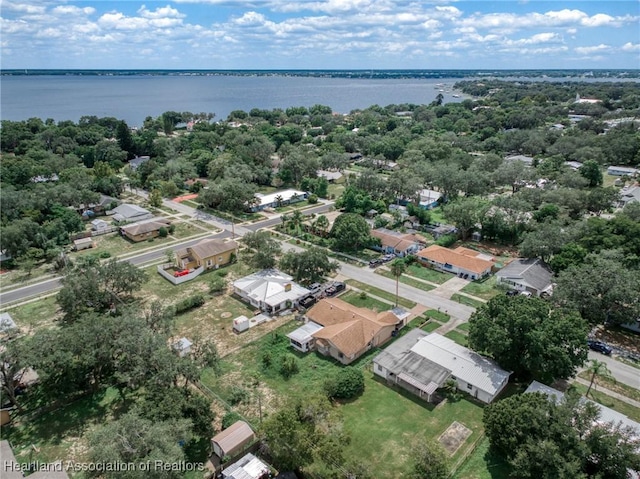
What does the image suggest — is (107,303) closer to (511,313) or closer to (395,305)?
(395,305)

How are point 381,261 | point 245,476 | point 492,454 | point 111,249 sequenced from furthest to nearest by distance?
point 111,249
point 381,261
point 492,454
point 245,476

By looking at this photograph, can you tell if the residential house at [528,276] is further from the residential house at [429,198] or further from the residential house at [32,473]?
the residential house at [32,473]

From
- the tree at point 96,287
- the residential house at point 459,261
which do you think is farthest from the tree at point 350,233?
the tree at point 96,287

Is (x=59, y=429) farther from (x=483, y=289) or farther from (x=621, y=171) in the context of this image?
(x=621, y=171)

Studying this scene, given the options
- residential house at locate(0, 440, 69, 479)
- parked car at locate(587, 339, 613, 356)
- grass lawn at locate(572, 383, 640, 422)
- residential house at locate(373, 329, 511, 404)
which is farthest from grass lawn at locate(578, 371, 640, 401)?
residential house at locate(0, 440, 69, 479)

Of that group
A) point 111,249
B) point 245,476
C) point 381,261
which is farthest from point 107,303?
point 381,261

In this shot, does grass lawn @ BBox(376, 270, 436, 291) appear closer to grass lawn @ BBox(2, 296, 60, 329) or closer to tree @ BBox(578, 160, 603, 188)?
grass lawn @ BBox(2, 296, 60, 329)
